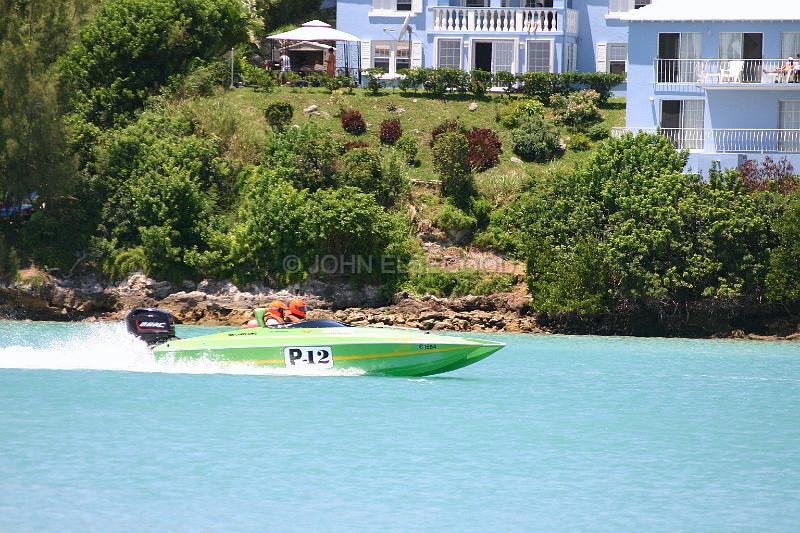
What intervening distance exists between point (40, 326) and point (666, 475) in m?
25.5

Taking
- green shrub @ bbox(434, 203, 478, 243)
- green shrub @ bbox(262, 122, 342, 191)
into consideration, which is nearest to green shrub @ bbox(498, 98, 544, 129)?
green shrub @ bbox(434, 203, 478, 243)

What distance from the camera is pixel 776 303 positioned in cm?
4000

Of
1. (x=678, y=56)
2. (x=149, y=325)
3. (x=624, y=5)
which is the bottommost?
(x=149, y=325)

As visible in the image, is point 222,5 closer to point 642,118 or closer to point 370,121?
point 370,121

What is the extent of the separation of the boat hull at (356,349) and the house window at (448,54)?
27.3m

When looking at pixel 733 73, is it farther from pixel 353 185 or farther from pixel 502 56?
pixel 353 185

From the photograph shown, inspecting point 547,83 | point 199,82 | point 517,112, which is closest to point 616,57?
point 547,83

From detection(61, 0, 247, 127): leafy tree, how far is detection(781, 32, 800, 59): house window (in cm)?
2081

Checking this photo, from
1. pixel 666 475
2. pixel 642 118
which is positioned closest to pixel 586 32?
pixel 642 118

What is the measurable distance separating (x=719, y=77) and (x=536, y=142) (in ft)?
22.2

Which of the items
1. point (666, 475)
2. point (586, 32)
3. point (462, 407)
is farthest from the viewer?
point (586, 32)

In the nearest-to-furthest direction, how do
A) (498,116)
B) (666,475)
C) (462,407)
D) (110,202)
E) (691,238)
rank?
(666,475), (462,407), (691,238), (110,202), (498,116)

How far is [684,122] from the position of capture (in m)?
46.2

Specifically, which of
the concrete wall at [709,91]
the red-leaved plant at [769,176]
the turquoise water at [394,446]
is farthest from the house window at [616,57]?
the turquoise water at [394,446]
